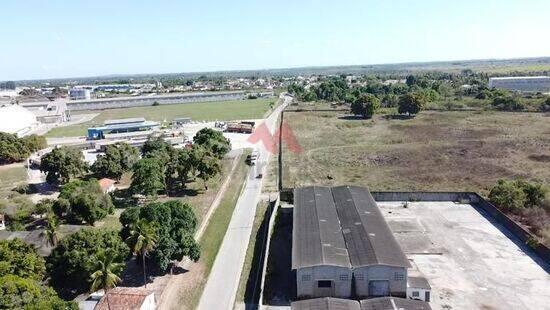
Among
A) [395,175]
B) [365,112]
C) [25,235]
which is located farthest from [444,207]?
[365,112]

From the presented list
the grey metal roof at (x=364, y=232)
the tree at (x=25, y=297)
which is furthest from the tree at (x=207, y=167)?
the tree at (x=25, y=297)

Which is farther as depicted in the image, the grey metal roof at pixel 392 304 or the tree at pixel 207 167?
the tree at pixel 207 167

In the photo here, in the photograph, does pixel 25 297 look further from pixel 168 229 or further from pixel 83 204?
pixel 83 204

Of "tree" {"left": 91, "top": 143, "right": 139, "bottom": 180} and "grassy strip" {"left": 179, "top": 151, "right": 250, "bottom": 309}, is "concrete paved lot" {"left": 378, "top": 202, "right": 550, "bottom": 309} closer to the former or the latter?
"grassy strip" {"left": 179, "top": 151, "right": 250, "bottom": 309}

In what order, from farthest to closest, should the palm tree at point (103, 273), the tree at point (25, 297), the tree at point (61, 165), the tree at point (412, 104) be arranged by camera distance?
the tree at point (412, 104)
the tree at point (61, 165)
the palm tree at point (103, 273)
the tree at point (25, 297)

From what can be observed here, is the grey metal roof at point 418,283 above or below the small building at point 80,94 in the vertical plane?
below

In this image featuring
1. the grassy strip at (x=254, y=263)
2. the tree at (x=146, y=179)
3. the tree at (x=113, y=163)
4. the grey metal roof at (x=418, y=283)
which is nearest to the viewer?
the grey metal roof at (x=418, y=283)

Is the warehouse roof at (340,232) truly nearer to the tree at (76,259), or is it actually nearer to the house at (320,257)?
the house at (320,257)
